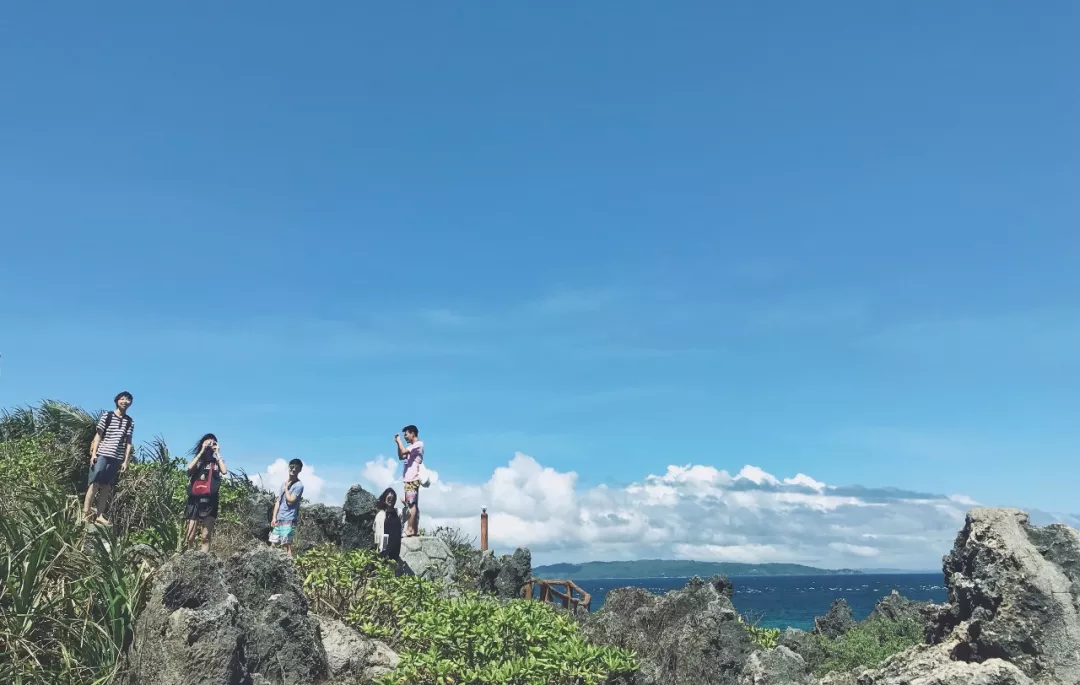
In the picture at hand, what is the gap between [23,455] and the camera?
59.1 ft

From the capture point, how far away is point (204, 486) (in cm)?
1338

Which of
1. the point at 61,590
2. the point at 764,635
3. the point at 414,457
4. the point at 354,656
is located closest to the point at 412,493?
the point at 414,457

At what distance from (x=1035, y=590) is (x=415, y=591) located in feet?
28.4

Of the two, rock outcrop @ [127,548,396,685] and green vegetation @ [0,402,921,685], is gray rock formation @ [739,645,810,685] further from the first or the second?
rock outcrop @ [127,548,396,685]

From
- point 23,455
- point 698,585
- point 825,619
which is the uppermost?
point 23,455

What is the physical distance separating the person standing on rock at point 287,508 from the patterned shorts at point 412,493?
2.75 metres

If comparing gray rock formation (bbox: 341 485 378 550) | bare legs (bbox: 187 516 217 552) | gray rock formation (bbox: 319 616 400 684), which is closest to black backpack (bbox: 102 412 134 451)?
bare legs (bbox: 187 516 217 552)

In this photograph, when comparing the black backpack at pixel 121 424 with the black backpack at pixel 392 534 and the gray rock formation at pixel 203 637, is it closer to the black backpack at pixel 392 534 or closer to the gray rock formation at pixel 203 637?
the black backpack at pixel 392 534

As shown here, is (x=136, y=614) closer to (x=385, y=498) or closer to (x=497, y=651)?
(x=497, y=651)

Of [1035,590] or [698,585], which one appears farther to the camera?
[698,585]

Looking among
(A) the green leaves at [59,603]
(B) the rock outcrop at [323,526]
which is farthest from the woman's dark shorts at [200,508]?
(B) the rock outcrop at [323,526]

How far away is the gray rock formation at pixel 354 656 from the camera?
10.7 metres

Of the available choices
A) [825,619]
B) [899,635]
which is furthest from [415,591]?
[825,619]

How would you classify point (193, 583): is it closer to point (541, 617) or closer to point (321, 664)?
point (321, 664)
